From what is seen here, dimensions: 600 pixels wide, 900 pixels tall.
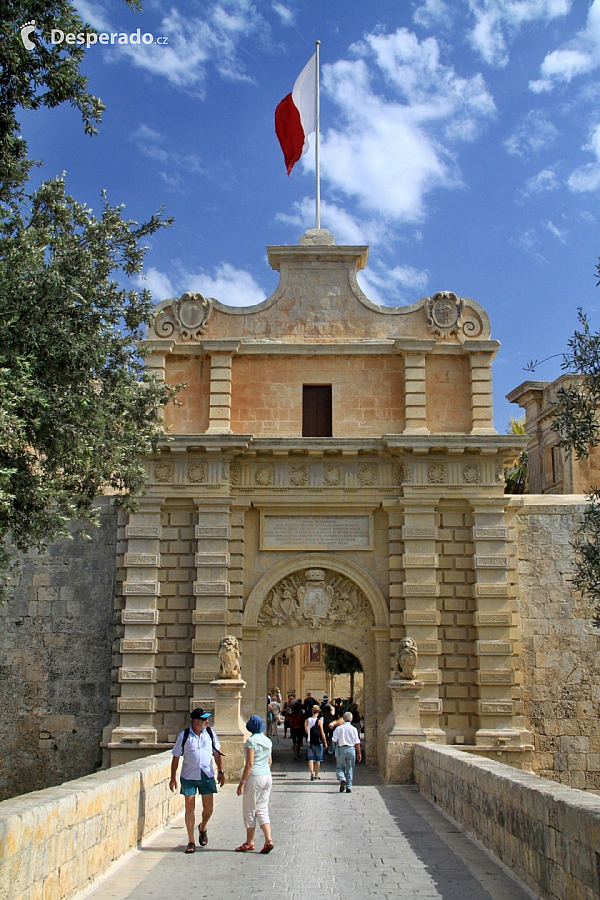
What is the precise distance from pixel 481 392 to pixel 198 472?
19.4 ft

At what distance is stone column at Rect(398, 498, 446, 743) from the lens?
55.8ft

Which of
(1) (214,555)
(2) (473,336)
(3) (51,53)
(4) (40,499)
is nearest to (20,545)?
(4) (40,499)

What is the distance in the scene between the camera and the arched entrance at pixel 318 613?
17.7 metres

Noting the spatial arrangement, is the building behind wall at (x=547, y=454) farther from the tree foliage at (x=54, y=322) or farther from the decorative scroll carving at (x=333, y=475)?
the tree foliage at (x=54, y=322)

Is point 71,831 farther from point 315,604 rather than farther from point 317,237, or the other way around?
point 317,237

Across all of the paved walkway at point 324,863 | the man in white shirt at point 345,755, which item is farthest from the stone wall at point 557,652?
the paved walkway at point 324,863

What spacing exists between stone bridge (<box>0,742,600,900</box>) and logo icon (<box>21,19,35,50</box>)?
6.96m

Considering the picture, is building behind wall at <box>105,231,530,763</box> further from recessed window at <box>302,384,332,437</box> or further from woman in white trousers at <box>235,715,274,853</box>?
woman in white trousers at <box>235,715,274,853</box>

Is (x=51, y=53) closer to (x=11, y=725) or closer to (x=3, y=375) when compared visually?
(x=3, y=375)

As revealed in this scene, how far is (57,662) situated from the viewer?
18.5 m

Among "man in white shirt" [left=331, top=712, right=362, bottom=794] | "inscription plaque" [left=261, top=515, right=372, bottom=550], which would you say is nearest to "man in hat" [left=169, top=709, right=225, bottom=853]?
"man in white shirt" [left=331, top=712, right=362, bottom=794]

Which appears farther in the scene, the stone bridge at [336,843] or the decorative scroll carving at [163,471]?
the decorative scroll carving at [163,471]

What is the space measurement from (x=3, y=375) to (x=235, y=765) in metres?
9.32

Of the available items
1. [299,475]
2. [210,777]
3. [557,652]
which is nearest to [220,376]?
[299,475]
